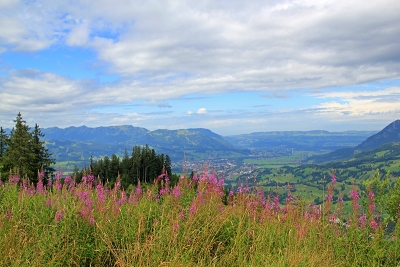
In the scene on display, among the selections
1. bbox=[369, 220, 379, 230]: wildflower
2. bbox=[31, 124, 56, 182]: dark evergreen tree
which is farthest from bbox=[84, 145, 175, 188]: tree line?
bbox=[369, 220, 379, 230]: wildflower

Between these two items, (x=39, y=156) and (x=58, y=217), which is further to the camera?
(x=39, y=156)

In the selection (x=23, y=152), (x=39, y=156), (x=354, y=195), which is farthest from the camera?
(x=39, y=156)

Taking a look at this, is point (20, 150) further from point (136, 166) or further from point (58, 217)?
point (58, 217)

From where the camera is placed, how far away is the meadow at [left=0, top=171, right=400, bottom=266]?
4.77 meters

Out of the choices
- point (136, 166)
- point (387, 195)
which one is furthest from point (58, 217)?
point (136, 166)

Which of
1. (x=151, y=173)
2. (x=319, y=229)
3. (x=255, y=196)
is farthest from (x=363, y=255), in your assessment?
(x=151, y=173)

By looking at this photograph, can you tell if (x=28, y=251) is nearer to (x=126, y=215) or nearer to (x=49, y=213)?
(x=49, y=213)

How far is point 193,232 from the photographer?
5.43m

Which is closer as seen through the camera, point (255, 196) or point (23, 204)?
point (23, 204)

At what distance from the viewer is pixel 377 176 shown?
1062cm

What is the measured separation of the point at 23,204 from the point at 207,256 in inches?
180

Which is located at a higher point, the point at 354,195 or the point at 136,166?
the point at 354,195

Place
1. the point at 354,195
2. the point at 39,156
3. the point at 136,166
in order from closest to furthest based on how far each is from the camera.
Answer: the point at 354,195 < the point at 39,156 < the point at 136,166

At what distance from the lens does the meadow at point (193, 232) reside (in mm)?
4773
